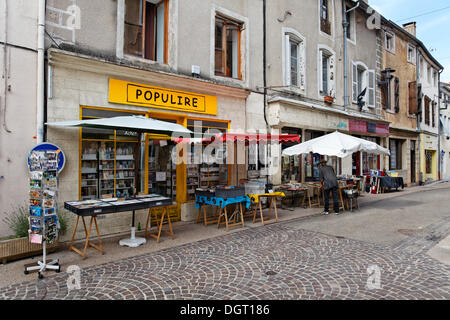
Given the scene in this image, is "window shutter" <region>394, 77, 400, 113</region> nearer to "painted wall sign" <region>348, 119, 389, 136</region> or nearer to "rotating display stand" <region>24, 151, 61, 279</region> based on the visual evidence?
"painted wall sign" <region>348, 119, 389, 136</region>

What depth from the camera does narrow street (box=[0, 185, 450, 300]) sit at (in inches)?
141

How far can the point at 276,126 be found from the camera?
32.6ft

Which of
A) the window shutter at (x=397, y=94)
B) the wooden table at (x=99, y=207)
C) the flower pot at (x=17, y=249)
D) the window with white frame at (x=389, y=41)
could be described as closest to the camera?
the flower pot at (x=17, y=249)

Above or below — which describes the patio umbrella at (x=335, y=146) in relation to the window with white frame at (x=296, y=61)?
below

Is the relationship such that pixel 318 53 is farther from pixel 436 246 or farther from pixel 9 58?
pixel 9 58

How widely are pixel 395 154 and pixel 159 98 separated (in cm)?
1606

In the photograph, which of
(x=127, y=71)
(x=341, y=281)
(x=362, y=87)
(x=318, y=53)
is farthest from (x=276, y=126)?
(x=362, y=87)

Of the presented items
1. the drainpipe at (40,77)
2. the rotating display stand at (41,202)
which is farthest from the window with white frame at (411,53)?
the rotating display stand at (41,202)

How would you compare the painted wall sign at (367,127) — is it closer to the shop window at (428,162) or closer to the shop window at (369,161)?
the shop window at (369,161)

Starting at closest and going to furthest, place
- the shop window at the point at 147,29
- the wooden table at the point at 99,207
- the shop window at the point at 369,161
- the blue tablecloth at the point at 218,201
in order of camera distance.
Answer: the wooden table at the point at 99,207
the blue tablecloth at the point at 218,201
the shop window at the point at 147,29
the shop window at the point at 369,161

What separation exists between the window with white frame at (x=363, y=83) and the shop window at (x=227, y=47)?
732 centimetres

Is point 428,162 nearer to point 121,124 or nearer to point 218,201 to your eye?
point 218,201

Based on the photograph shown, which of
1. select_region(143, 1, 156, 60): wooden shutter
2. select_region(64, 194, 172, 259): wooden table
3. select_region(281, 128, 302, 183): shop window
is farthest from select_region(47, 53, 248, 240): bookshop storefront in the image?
select_region(281, 128, 302, 183): shop window

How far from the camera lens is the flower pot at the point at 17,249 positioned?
15.0 feet
